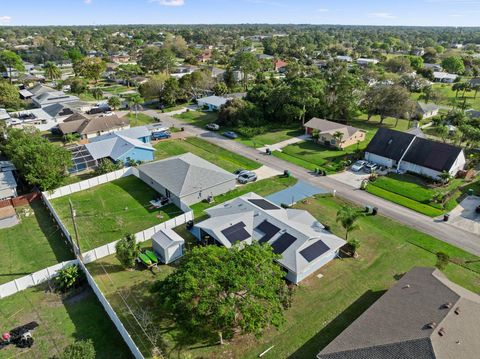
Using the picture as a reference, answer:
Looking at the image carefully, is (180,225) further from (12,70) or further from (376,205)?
(12,70)

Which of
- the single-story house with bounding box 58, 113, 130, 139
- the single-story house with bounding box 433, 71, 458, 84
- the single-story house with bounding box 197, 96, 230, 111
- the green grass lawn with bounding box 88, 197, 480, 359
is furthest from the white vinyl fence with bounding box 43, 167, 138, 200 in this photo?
the single-story house with bounding box 433, 71, 458, 84

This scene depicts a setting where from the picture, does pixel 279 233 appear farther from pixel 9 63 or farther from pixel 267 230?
pixel 9 63

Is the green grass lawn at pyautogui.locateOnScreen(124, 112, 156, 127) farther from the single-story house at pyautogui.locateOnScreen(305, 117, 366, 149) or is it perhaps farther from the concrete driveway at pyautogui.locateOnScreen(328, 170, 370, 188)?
the concrete driveway at pyautogui.locateOnScreen(328, 170, 370, 188)

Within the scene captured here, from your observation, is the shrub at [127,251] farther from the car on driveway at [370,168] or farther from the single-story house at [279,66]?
the single-story house at [279,66]

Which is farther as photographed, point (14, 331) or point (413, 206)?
point (413, 206)

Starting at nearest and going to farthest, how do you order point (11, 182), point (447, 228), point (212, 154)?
point (447, 228) < point (11, 182) < point (212, 154)

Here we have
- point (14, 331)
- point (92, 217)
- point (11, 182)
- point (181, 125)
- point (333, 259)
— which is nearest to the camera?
point (14, 331)

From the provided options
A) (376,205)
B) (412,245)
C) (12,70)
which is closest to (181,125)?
(376,205)
